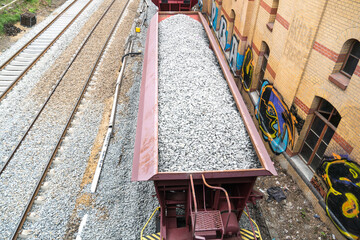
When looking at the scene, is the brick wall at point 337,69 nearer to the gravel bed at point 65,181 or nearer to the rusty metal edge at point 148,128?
the rusty metal edge at point 148,128

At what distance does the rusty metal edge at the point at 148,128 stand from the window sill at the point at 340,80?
4638 millimetres

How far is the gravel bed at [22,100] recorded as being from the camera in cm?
983

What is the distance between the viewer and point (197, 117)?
22.9 ft

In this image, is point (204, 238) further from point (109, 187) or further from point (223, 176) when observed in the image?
point (109, 187)

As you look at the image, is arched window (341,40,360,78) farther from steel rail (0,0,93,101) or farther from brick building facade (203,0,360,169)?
steel rail (0,0,93,101)

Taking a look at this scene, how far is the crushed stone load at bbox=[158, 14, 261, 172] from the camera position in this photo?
5895mm

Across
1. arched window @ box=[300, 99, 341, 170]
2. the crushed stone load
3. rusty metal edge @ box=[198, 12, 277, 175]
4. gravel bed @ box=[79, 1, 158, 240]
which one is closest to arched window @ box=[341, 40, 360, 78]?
arched window @ box=[300, 99, 341, 170]

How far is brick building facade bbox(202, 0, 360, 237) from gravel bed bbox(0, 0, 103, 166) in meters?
9.71

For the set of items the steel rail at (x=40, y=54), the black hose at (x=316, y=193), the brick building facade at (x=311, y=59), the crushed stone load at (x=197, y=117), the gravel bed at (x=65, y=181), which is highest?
the brick building facade at (x=311, y=59)

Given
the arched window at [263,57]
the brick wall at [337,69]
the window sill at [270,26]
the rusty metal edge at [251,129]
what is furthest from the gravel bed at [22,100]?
the brick wall at [337,69]

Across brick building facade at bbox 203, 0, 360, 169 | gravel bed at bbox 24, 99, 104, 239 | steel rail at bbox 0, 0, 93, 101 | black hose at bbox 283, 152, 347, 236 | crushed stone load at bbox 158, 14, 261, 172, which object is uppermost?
brick building facade at bbox 203, 0, 360, 169

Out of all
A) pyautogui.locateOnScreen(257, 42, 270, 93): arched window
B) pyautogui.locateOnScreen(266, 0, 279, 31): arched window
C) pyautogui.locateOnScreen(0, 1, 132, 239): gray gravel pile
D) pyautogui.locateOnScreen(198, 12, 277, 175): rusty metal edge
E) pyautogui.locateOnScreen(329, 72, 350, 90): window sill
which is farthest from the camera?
pyautogui.locateOnScreen(257, 42, 270, 93): arched window

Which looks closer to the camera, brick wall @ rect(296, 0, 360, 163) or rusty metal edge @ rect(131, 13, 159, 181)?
rusty metal edge @ rect(131, 13, 159, 181)

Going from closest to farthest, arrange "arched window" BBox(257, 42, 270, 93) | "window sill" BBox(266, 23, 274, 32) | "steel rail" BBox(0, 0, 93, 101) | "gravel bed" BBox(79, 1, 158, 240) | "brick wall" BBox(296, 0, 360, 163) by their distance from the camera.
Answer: "brick wall" BBox(296, 0, 360, 163) → "gravel bed" BBox(79, 1, 158, 240) → "window sill" BBox(266, 23, 274, 32) → "arched window" BBox(257, 42, 270, 93) → "steel rail" BBox(0, 0, 93, 101)
